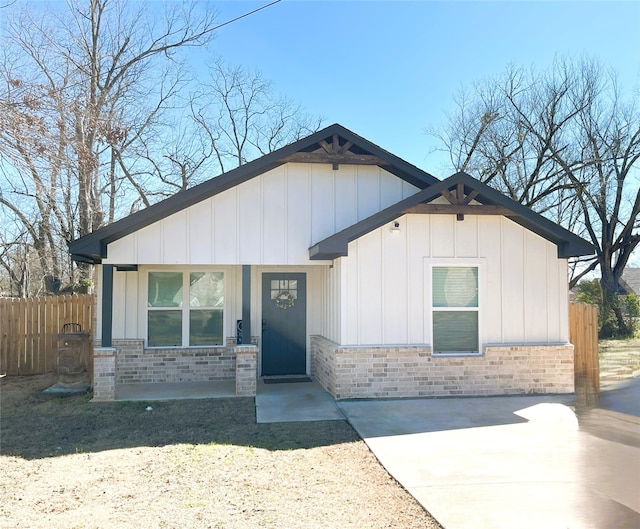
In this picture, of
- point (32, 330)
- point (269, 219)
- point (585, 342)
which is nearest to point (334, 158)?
point (269, 219)

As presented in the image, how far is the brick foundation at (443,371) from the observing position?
8.91 metres

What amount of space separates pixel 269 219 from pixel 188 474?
543 cm

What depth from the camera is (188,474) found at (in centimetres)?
531

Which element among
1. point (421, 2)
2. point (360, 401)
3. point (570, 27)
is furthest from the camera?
point (570, 27)

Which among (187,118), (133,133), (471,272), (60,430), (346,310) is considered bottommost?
(60,430)

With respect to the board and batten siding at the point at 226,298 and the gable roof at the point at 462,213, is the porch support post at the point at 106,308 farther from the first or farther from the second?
the gable roof at the point at 462,213

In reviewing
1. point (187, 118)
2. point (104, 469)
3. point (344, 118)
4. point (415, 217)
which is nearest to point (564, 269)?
point (415, 217)

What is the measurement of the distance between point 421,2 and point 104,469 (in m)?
10.2

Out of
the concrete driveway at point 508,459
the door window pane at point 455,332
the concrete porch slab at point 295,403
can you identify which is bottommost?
the concrete driveway at point 508,459

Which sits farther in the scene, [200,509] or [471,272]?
[471,272]

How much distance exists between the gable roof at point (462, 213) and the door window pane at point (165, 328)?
3.36m

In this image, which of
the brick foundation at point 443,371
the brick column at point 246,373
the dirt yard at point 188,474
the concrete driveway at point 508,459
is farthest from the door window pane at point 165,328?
the concrete driveway at point 508,459

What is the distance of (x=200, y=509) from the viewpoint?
174 inches

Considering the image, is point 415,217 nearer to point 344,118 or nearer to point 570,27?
point 570,27
